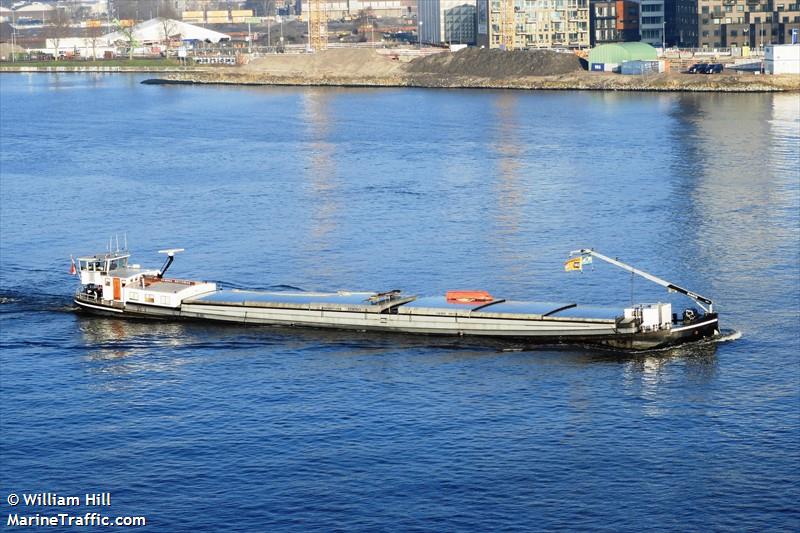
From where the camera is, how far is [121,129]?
15412cm

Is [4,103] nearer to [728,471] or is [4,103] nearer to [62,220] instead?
[62,220]

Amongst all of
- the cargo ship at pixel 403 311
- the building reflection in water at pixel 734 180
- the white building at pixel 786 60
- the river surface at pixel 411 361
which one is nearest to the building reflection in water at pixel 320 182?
the river surface at pixel 411 361

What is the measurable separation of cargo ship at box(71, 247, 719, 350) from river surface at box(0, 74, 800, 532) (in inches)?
36.6

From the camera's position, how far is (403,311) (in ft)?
208

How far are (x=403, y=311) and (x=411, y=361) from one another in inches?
184

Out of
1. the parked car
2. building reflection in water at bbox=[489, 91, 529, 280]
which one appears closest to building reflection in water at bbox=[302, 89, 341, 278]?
building reflection in water at bbox=[489, 91, 529, 280]

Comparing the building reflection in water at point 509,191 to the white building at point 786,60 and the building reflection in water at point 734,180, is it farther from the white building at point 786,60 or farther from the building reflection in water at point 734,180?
the white building at point 786,60

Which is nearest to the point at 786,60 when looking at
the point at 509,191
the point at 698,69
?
the point at 698,69

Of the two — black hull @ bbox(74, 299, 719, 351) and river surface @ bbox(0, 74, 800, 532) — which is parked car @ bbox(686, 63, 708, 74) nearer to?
river surface @ bbox(0, 74, 800, 532)

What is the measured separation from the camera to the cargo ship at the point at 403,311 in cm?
5972

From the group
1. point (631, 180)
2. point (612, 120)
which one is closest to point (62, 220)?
point (631, 180)

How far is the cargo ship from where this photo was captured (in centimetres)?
5972

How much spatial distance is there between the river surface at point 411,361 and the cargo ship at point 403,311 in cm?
93

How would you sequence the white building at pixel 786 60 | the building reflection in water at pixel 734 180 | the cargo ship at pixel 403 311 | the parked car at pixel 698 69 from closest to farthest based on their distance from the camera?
the cargo ship at pixel 403 311 < the building reflection in water at pixel 734 180 < the white building at pixel 786 60 < the parked car at pixel 698 69
